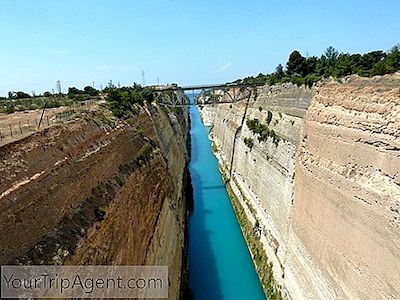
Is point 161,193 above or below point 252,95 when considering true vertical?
below

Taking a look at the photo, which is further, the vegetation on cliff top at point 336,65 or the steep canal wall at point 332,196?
the vegetation on cliff top at point 336,65

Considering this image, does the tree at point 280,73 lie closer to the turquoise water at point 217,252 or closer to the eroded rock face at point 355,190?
the turquoise water at point 217,252

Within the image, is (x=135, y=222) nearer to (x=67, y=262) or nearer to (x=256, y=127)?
(x=67, y=262)

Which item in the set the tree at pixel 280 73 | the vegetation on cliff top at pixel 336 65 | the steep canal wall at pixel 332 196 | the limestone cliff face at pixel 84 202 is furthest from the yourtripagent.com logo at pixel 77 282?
the tree at pixel 280 73

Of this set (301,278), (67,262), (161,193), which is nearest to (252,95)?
(161,193)

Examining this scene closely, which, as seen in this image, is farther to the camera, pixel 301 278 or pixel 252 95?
pixel 252 95

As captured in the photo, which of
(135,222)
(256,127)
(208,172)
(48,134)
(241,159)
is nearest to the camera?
(48,134)

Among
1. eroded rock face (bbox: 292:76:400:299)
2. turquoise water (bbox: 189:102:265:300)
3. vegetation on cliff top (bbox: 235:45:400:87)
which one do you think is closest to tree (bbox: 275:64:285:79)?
vegetation on cliff top (bbox: 235:45:400:87)
